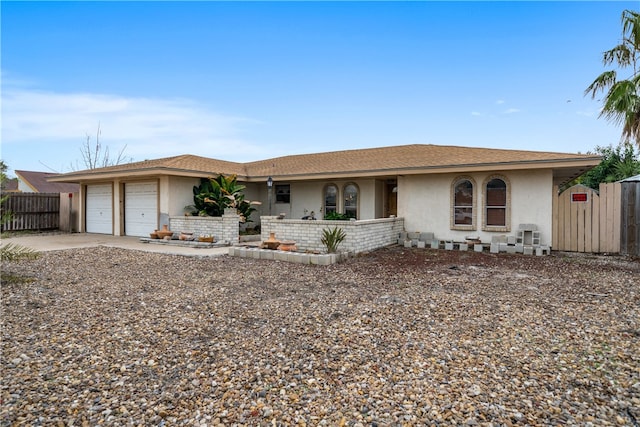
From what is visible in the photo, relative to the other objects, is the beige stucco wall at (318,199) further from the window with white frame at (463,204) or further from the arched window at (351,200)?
the window with white frame at (463,204)

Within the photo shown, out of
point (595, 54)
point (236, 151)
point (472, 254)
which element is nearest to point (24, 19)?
point (472, 254)

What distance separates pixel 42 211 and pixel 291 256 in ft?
49.8

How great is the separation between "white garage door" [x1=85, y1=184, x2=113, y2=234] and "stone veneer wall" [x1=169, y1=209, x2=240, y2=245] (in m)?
4.77

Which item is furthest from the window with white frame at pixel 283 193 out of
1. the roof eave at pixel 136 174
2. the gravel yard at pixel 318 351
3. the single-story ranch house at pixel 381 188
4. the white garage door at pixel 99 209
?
the gravel yard at pixel 318 351

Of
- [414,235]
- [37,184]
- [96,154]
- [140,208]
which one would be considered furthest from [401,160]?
[37,184]

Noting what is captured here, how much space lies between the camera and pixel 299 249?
10734 mm

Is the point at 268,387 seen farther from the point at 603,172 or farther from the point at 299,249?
the point at 603,172

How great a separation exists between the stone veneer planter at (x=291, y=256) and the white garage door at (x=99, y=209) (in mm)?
8821

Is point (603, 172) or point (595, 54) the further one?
point (603, 172)

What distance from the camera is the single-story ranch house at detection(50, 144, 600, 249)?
10.9 metres

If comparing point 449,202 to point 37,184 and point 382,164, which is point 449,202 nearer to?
point 382,164

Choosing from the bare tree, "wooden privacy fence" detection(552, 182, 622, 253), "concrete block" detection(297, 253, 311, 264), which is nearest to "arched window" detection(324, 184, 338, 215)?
"concrete block" detection(297, 253, 311, 264)

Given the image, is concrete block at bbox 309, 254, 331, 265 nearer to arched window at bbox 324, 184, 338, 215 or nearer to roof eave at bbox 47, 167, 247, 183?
arched window at bbox 324, 184, 338, 215

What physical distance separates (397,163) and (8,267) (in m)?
11.7
